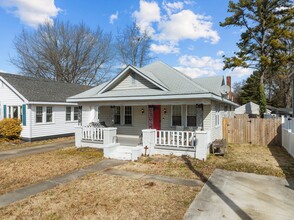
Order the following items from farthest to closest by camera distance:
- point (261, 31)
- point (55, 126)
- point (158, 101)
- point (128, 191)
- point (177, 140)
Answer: point (261, 31) < point (55, 126) < point (158, 101) < point (177, 140) < point (128, 191)

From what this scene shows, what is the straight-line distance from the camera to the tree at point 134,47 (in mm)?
32469

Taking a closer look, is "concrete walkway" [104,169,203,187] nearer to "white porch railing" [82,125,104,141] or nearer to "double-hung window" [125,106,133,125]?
"white porch railing" [82,125,104,141]

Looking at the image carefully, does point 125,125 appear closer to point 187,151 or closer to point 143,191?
point 187,151

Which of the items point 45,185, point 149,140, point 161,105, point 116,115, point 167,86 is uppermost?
point 167,86

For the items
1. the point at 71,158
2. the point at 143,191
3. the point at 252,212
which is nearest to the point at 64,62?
the point at 71,158

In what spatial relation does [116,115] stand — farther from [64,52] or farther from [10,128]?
[64,52]

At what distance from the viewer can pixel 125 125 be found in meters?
13.6

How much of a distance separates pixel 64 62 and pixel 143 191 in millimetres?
30739

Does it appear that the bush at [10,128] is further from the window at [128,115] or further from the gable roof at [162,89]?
the window at [128,115]

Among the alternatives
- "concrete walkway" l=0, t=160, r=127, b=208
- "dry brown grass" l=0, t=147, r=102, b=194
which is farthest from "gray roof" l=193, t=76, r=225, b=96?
"concrete walkway" l=0, t=160, r=127, b=208

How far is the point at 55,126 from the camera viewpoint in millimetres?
16500

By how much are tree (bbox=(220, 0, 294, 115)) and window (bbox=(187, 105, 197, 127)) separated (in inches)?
535

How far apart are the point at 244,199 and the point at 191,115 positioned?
6848mm

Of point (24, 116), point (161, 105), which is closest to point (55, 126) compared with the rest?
point (24, 116)
